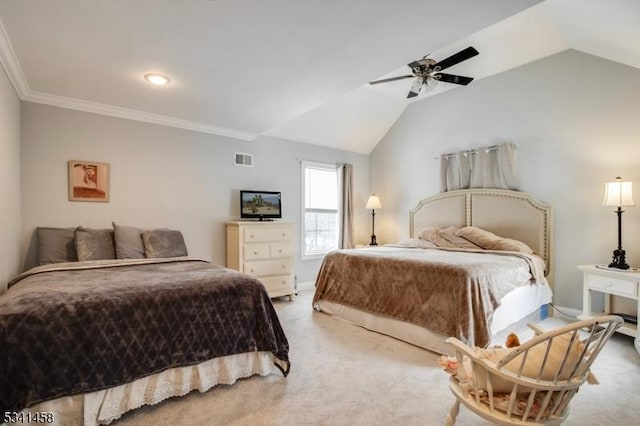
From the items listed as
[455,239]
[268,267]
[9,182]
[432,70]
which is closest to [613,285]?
[455,239]

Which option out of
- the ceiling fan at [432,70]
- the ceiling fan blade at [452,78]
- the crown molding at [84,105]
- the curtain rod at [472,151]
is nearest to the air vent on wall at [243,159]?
the crown molding at [84,105]

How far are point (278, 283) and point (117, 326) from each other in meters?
2.59

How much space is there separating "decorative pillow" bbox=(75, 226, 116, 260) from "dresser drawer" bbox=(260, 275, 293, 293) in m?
1.75

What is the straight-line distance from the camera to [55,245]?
3043 millimetres

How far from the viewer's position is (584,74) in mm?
3539

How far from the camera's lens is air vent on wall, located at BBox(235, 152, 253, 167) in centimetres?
448

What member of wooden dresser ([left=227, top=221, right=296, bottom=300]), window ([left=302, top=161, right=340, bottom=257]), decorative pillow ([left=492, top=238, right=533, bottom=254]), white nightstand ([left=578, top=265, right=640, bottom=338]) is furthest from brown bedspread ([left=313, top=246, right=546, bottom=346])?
window ([left=302, top=161, right=340, bottom=257])

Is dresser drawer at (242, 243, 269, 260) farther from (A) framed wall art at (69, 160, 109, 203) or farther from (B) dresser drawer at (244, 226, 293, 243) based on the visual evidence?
(A) framed wall art at (69, 160, 109, 203)

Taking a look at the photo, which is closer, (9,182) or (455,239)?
(9,182)

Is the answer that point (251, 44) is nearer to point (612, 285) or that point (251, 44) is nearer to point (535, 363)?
point (535, 363)

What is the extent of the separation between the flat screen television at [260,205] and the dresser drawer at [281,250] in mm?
495

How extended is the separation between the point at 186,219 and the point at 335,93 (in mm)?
2426

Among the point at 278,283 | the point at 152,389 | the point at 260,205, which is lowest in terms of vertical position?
the point at 152,389

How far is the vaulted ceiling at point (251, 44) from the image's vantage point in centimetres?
183
